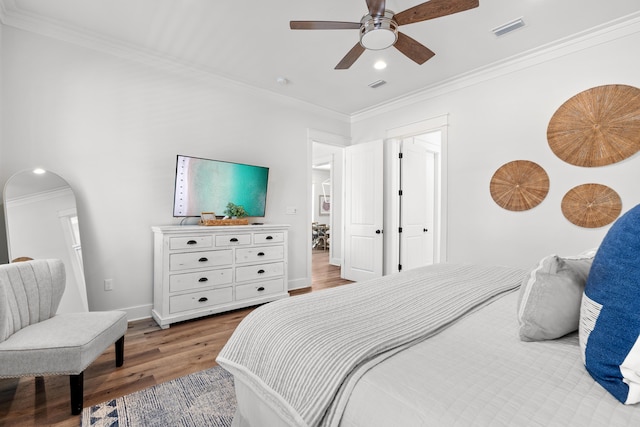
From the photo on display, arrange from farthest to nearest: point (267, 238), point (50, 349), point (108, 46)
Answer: point (267, 238) → point (108, 46) → point (50, 349)

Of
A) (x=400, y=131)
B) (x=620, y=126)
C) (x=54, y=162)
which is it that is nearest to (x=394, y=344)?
(x=620, y=126)

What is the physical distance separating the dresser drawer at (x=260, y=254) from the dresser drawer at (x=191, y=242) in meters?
0.36

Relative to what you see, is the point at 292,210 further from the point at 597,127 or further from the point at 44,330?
the point at 597,127

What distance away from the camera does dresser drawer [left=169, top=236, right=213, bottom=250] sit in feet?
9.71

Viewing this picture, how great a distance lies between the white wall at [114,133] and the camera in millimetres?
2631

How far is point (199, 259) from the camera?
312cm

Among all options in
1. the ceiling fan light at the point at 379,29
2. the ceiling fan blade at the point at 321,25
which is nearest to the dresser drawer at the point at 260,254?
the ceiling fan blade at the point at 321,25

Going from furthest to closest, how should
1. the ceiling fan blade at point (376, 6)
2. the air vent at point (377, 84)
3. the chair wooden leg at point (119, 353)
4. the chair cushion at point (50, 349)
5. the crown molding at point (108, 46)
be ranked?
the air vent at point (377, 84) < the crown molding at point (108, 46) < the chair wooden leg at point (119, 353) < the ceiling fan blade at point (376, 6) < the chair cushion at point (50, 349)

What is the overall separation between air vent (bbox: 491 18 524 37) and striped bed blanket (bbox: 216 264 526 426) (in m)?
2.39

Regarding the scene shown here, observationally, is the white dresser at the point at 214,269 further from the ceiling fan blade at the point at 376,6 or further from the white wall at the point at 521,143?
the ceiling fan blade at the point at 376,6

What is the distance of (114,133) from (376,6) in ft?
8.90

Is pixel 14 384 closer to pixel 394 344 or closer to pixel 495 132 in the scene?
pixel 394 344

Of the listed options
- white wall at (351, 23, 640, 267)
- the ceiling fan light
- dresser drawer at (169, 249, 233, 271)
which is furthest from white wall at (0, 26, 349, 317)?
white wall at (351, 23, 640, 267)

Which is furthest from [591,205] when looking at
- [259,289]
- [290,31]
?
[259,289]
